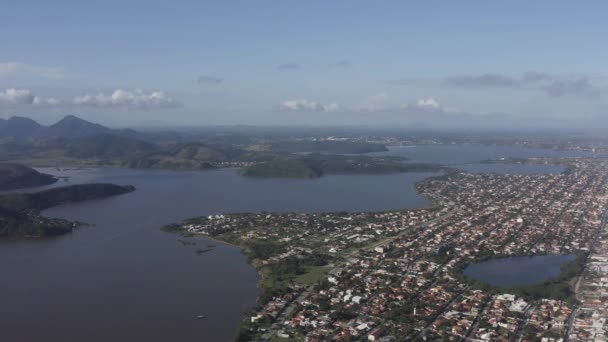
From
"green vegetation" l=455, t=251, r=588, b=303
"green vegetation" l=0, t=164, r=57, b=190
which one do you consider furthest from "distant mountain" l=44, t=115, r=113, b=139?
"green vegetation" l=455, t=251, r=588, b=303

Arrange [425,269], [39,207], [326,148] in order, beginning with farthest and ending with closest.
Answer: [326,148]
[39,207]
[425,269]

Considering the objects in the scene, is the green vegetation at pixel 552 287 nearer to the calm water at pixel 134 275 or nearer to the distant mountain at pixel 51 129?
the calm water at pixel 134 275

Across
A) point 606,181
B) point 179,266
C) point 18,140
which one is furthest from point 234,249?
point 18,140

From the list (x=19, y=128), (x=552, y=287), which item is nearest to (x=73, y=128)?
(x=19, y=128)

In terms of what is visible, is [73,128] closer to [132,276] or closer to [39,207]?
[39,207]

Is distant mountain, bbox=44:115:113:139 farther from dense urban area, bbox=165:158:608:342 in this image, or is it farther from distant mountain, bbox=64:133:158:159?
dense urban area, bbox=165:158:608:342

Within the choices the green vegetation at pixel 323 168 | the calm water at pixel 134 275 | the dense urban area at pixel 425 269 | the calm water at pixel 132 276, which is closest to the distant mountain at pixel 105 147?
the green vegetation at pixel 323 168

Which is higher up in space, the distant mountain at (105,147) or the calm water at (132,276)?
the distant mountain at (105,147)
